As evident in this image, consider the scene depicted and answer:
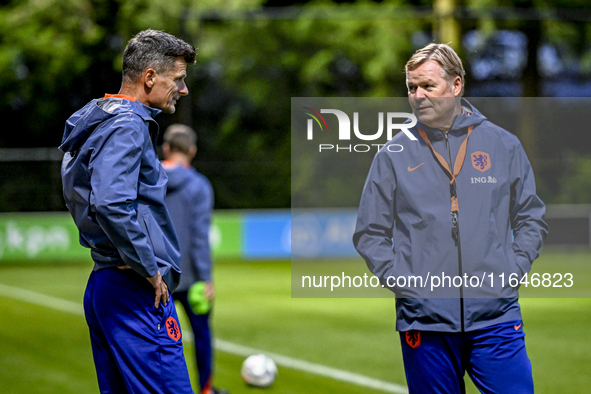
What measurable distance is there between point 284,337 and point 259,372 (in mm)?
2316

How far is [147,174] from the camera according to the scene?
9.70 ft

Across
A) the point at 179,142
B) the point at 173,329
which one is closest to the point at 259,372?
the point at 179,142

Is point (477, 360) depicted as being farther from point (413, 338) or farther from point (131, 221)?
point (131, 221)

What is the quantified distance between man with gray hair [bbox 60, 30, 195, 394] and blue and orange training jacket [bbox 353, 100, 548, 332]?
882 mm

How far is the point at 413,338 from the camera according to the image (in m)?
3.00

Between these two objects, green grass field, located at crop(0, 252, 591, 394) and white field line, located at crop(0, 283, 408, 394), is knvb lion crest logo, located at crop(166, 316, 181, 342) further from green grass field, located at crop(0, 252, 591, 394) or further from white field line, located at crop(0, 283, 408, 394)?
white field line, located at crop(0, 283, 408, 394)

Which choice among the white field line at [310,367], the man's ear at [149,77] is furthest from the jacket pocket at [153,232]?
the white field line at [310,367]

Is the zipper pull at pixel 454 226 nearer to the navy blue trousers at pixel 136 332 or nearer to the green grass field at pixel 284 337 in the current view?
the green grass field at pixel 284 337

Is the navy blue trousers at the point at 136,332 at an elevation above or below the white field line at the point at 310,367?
above

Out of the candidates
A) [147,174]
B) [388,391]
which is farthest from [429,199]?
[388,391]

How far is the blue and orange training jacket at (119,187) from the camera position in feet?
9.10

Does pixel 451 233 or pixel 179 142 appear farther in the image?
pixel 179 142

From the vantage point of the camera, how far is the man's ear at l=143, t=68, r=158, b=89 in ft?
9.98

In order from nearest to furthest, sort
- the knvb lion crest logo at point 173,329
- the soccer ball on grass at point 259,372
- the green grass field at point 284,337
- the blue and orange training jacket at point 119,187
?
the blue and orange training jacket at point 119,187 → the knvb lion crest logo at point 173,329 → the soccer ball on grass at point 259,372 → the green grass field at point 284,337
